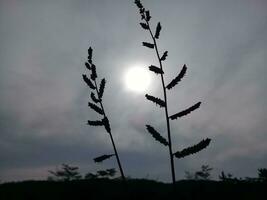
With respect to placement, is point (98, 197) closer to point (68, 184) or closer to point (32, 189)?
point (68, 184)

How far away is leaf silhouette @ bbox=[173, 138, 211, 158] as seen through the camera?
852 centimetres

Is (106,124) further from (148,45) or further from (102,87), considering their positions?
(148,45)

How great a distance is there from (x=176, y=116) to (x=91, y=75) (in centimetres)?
335

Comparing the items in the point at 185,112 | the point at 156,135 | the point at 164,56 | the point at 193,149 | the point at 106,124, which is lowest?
the point at 193,149

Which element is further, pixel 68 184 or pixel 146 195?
pixel 68 184

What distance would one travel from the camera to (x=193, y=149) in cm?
866

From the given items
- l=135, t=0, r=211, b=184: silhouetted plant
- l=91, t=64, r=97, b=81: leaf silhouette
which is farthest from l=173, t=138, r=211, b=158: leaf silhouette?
l=91, t=64, r=97, b=81: leaf silhouette

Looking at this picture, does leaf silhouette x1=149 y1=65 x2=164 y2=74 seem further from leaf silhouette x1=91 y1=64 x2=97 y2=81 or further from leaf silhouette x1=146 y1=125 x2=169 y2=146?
leaf silhouette x1=91 y1=64 x2=97 y2=81

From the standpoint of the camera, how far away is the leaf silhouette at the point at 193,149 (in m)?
8.52

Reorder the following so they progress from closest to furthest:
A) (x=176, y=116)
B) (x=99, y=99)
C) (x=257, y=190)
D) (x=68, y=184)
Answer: (x=176, y=116) < (x=99, y=99) < (x=257, y=190) < (x=68, y=184)

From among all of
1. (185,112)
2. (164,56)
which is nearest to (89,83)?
(164,56)

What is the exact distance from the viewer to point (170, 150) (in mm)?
8547

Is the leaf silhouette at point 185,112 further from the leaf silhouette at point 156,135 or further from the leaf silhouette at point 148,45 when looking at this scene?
the leaf silhouette at point 148,45

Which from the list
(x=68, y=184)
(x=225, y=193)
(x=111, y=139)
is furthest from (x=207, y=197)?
(x=68, y=184)
